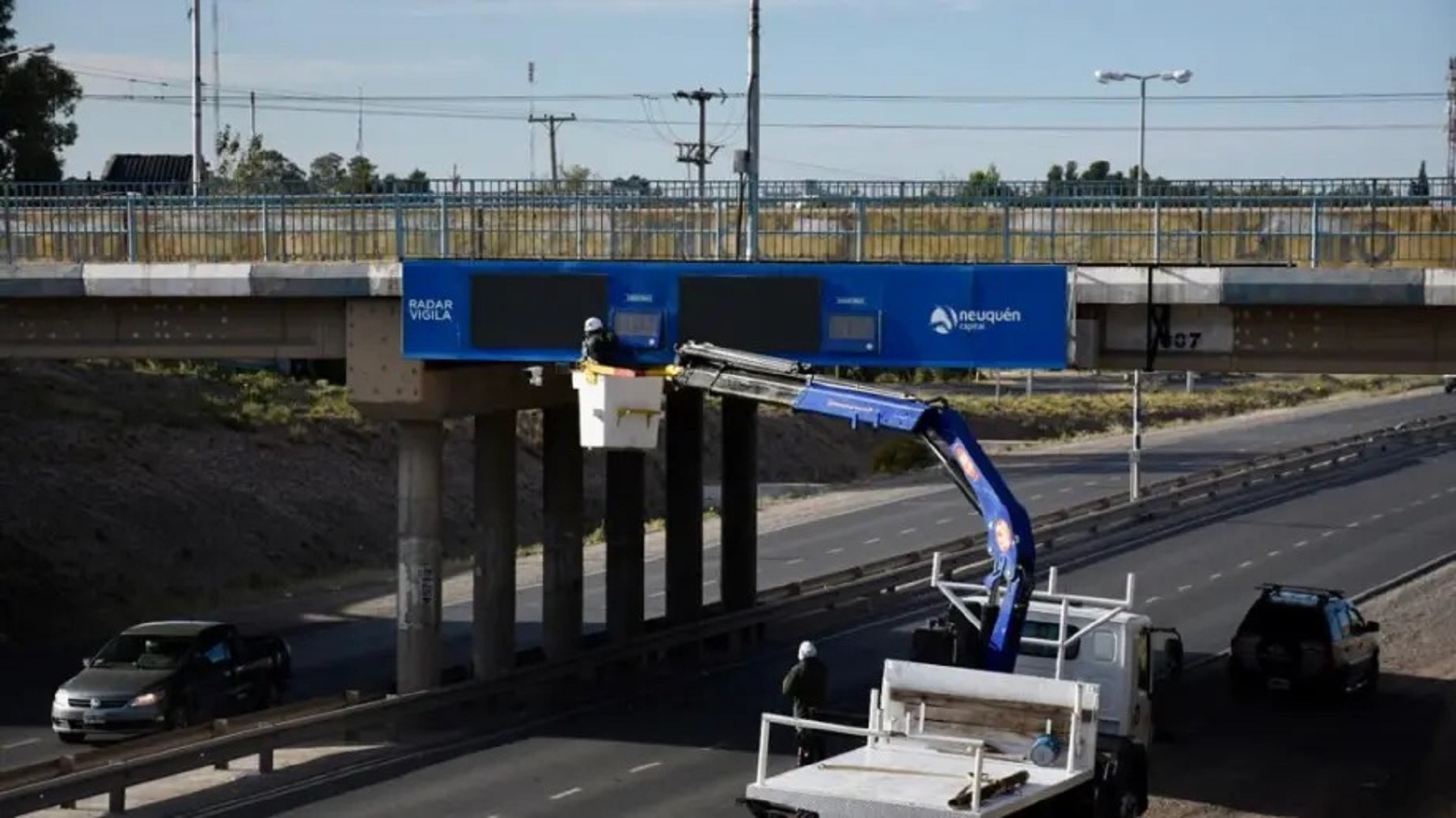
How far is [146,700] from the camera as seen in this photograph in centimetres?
2744

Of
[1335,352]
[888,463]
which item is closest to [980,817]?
[1335,352]

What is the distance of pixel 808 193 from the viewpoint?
28250 mm

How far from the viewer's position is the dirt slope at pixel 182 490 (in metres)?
47.6

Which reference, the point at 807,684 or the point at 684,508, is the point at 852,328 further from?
the point at 684,508

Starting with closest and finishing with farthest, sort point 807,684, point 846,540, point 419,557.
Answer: point 807,684
point 419,557
point 846,540

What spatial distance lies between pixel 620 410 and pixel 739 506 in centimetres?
1834

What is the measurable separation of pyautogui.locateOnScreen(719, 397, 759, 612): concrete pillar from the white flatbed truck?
684 inches

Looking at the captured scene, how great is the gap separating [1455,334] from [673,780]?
34.0ft

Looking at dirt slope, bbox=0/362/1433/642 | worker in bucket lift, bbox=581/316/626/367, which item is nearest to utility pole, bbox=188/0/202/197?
dirt slope, bbox=0/362/1433/642

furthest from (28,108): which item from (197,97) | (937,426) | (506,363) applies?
(937,426)

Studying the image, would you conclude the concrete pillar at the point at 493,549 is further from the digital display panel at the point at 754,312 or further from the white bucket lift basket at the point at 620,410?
the white bucket lift basket at the point at 620,410

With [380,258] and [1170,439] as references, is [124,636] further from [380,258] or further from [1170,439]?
[1170,439]

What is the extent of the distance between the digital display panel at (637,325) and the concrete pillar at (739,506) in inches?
418

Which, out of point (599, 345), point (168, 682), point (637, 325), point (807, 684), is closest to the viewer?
point (807, 684)
